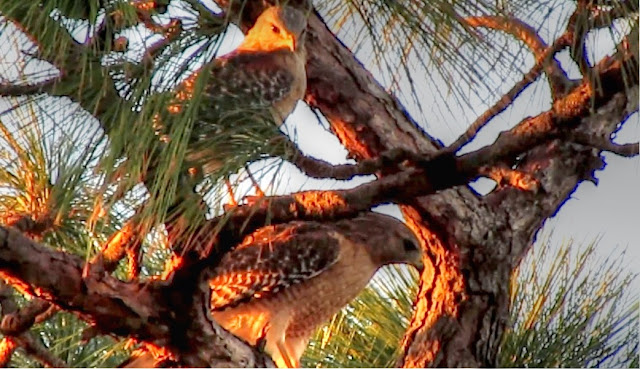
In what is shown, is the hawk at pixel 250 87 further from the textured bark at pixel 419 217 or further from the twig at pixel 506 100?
the twig at pixel 506 100

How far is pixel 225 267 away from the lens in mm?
2646

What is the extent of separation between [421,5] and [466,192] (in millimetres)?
667

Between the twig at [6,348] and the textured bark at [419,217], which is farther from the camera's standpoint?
the twig at [6,348]

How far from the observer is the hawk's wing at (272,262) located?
2637 mm

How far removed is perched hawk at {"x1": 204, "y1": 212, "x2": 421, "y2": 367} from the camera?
2641 millimetres

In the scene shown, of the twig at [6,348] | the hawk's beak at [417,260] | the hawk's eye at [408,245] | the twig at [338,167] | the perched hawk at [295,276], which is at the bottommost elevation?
the twig at [6,348]

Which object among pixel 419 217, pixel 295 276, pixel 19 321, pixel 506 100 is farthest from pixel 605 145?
pixel 295 276

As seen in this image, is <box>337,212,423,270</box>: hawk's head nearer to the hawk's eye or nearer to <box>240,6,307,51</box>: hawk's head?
the hawk's eye

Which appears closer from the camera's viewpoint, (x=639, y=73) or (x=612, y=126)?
(x=639, y=73)

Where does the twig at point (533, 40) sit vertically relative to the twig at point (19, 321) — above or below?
above

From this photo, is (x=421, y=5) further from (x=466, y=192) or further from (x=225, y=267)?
(x=225, y=267)

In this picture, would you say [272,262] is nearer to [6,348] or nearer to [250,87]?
[250,87]

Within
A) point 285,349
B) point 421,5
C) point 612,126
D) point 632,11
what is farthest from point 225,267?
point 632,11

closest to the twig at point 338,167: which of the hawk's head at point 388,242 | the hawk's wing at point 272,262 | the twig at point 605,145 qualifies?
the twig at point 605,145
